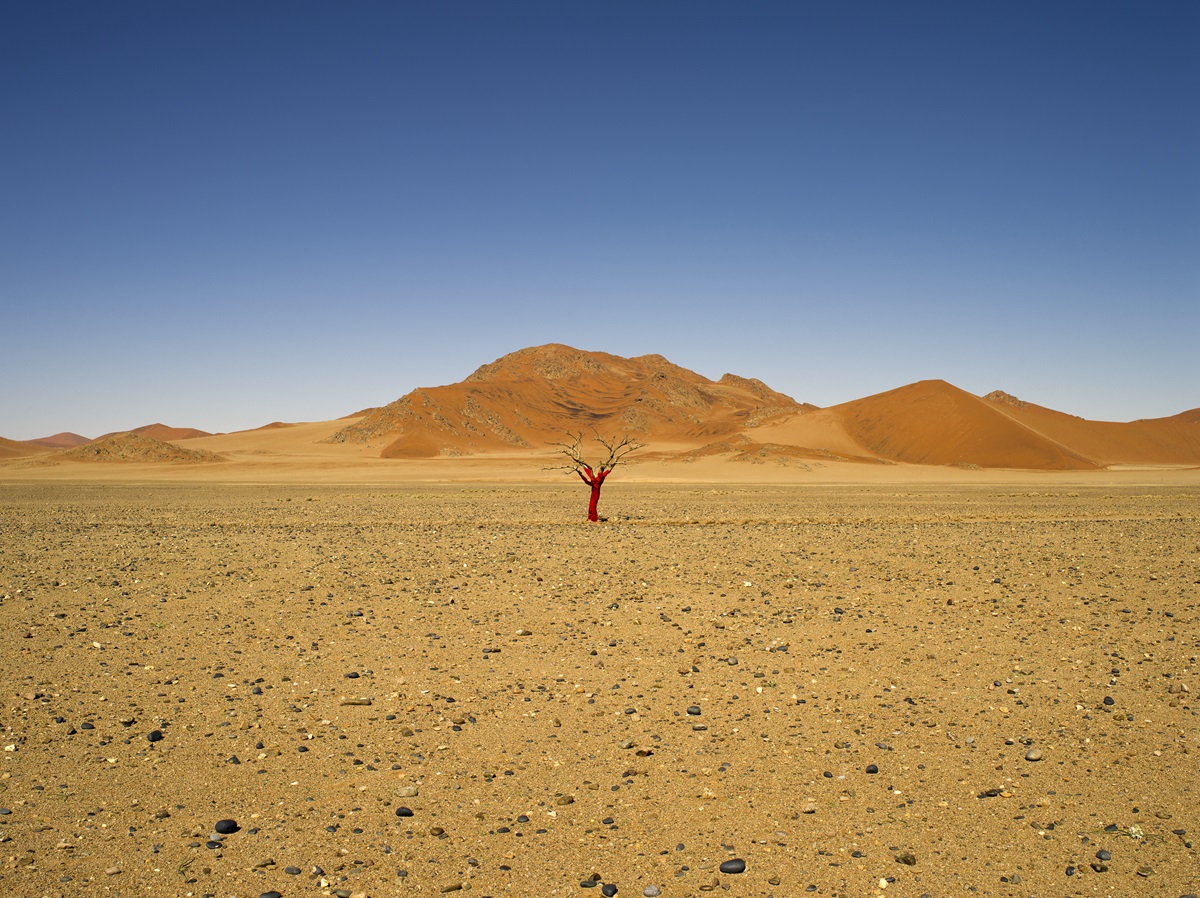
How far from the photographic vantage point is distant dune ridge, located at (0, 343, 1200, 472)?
257 ft

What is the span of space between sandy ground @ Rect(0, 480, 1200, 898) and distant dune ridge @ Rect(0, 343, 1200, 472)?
56.8m

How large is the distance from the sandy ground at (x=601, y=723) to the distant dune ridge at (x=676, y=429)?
2236 inches

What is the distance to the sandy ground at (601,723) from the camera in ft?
18.7

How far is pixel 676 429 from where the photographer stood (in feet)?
412

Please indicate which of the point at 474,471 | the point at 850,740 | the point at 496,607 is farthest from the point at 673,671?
the point at 474,471

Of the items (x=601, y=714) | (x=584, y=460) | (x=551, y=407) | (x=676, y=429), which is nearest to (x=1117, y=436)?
(x=676, y=429)

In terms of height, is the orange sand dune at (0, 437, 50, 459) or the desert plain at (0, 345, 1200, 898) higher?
the orange sand dune at (0, 437, 50, 459)

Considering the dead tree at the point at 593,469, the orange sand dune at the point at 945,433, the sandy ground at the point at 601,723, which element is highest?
the orange sand dune at the point at 945,433

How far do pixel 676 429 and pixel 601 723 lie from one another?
388ft

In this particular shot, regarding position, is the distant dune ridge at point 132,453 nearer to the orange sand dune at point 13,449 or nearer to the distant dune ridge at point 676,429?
the distant dune ridge at point 676,429

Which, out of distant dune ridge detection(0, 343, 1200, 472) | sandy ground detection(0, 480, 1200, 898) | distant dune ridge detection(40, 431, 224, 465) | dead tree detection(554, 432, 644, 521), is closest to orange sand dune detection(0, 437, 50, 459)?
distant dune ridge detection(0, 343, 1200, 472)

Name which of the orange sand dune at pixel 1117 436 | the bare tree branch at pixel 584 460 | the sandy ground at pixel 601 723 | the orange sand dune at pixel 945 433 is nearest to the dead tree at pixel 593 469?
the bare tree branch at pixel 584 460

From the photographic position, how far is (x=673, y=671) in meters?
9.72

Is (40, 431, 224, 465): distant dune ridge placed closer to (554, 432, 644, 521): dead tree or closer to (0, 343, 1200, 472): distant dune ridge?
(0, 343, 1200, 472): distant dune ridge
